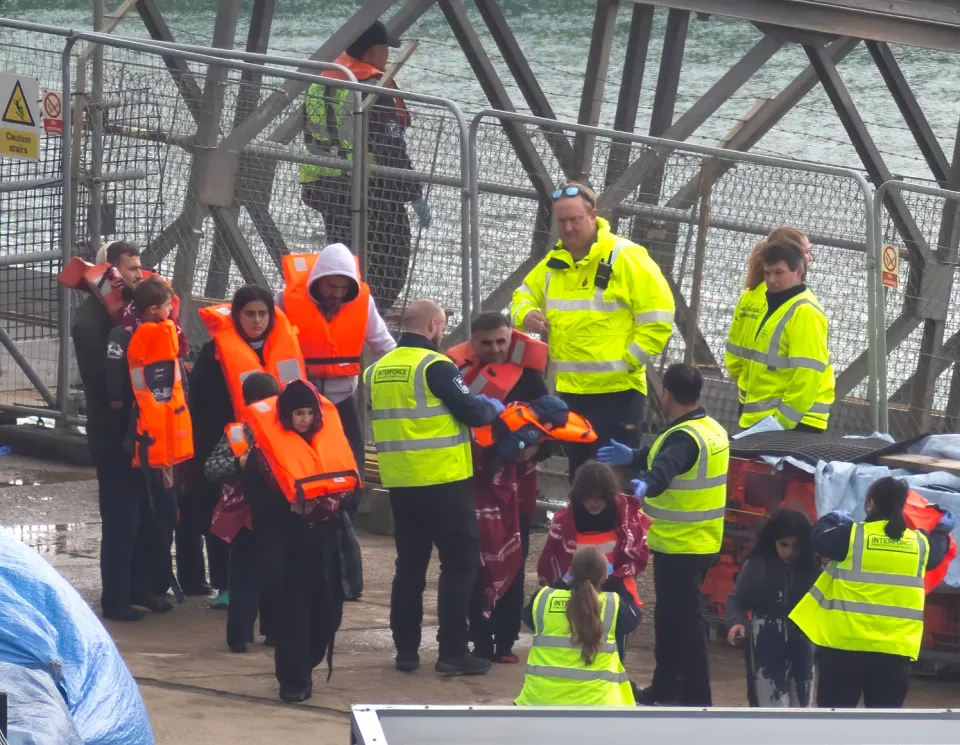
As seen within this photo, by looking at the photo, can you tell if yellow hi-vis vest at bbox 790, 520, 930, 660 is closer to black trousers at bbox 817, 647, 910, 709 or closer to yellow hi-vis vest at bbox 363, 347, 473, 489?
black trousers at bbox 817, 647, 910, 709

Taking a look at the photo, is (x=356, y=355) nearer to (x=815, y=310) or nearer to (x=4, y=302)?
(x=815, y=310)

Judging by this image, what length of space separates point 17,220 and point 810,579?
647cm

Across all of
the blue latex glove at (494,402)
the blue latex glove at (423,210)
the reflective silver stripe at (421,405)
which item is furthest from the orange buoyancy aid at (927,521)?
the blue latex glove at (423,210)

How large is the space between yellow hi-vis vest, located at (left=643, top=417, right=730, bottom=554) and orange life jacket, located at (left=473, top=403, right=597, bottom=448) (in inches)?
19.2

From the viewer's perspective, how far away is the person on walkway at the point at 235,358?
24.4ft

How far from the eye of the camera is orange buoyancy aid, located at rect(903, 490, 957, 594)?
6.06 meters

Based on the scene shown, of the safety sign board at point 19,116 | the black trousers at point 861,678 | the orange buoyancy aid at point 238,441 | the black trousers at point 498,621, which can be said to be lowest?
the black trousers at point 498,621

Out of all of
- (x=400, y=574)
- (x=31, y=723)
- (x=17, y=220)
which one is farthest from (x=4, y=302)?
(x=31, y=723)

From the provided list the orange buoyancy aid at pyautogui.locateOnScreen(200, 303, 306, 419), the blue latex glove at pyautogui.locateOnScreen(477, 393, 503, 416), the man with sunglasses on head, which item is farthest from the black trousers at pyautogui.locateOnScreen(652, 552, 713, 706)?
the orange buoyancy aid at pyautogui.locateOnScreen(200, 303, 306, 419)

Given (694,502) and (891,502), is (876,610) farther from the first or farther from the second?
(694,502)

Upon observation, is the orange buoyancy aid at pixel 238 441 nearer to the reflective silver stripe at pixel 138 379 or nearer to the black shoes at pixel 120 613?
the reflective silver stripe at pixel 138 379

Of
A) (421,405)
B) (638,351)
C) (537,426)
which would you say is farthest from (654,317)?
(421,405)

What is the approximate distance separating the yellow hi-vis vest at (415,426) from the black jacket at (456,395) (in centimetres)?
3

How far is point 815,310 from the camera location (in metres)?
7.63
